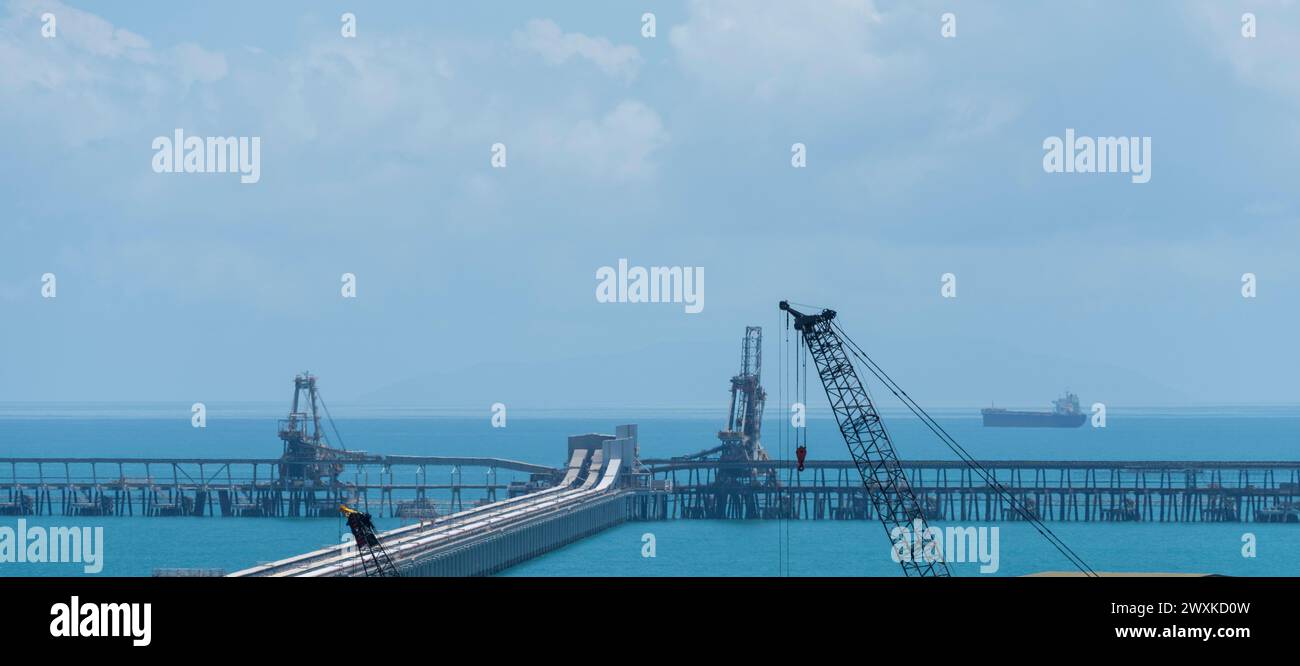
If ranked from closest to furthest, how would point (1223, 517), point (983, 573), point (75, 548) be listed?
point (983, 573) → point (75, 548) → point (1223, 517)

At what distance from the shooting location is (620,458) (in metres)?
140

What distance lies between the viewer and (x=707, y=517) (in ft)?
457
